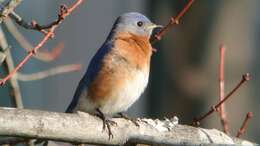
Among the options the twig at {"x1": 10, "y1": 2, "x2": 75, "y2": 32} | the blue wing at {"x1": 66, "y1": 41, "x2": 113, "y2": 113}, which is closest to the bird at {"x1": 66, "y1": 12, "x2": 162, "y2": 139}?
the blue wing at {"x1": 66, "y1": 41, "x2": 113, "y2": 113}

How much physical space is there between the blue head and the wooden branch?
1.77 m

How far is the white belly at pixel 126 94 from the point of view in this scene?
6105 mm

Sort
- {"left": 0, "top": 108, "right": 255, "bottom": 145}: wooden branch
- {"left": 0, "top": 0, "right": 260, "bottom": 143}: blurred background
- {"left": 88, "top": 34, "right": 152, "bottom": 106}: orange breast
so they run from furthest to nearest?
{"left": 0, "top": 0, "right": 260, "bottom": 143}: blurred background, {"left": 88, "top": 34, "right": 152, "bottom": 106}: orange breast, {"left": 0, "top": 108, "right": 255, "bottom": 145}: wooden branch

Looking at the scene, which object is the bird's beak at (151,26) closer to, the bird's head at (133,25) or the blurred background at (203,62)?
the bird's head at (133,25)

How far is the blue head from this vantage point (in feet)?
21.9

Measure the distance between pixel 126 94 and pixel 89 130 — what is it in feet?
5.10

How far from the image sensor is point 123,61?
6.15 m

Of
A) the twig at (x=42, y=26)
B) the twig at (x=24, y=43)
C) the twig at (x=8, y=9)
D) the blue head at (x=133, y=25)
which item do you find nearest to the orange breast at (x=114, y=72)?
the blue head at (x=133, y=25)

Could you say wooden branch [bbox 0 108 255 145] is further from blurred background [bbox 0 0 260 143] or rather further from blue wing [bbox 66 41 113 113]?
blurred background [bbox 0 0 260 143]

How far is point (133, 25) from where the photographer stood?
675 centimetres

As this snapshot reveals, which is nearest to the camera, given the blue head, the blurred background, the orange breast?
the orange breast

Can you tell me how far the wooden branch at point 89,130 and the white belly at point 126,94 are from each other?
1078 mm

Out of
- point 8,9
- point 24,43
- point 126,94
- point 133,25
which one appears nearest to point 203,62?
point 133,25

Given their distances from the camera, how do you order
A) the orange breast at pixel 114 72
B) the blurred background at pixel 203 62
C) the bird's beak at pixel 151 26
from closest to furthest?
the orange breast at pixel 114 72 → the bird's beak at pixel 151 26 → the blurred background at pixel 203 62
